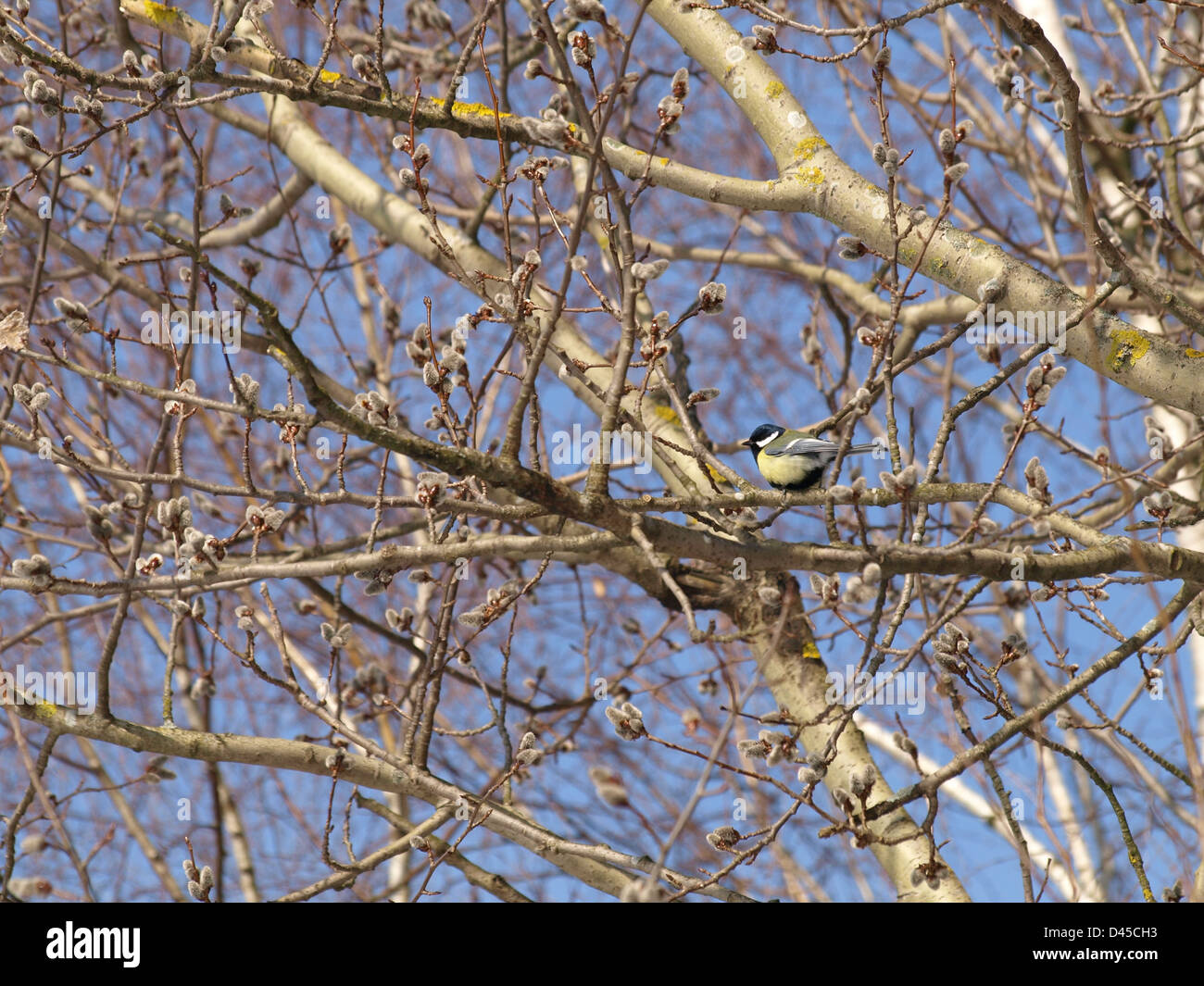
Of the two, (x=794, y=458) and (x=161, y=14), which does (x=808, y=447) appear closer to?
(x=794, y=458)

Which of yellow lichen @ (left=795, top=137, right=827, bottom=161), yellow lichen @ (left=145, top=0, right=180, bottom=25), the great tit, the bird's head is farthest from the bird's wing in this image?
yellow lichen @ (left=145, top=0, right=180, bottom=25)

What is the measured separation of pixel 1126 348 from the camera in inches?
113

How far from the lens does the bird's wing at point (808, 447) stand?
3.73 metres

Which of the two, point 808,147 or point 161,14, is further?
point 161,14

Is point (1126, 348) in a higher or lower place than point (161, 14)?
lower

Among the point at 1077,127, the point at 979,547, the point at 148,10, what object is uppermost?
the point at 148,10

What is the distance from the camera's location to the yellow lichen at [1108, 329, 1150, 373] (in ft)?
9.36

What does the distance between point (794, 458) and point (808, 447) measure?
0.16 m

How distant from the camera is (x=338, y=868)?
2.83 meters

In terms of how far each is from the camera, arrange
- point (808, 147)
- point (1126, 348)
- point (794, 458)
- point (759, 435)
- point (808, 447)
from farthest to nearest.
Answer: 1. point (759, 435)
2. point (794, 458)
3. point (808, 447)
4. point (808, 147)
5. point (1126, 348)

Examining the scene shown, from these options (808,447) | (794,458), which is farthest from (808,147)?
(794,458)

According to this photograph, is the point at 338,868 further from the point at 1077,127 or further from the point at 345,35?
the point at 345,35
